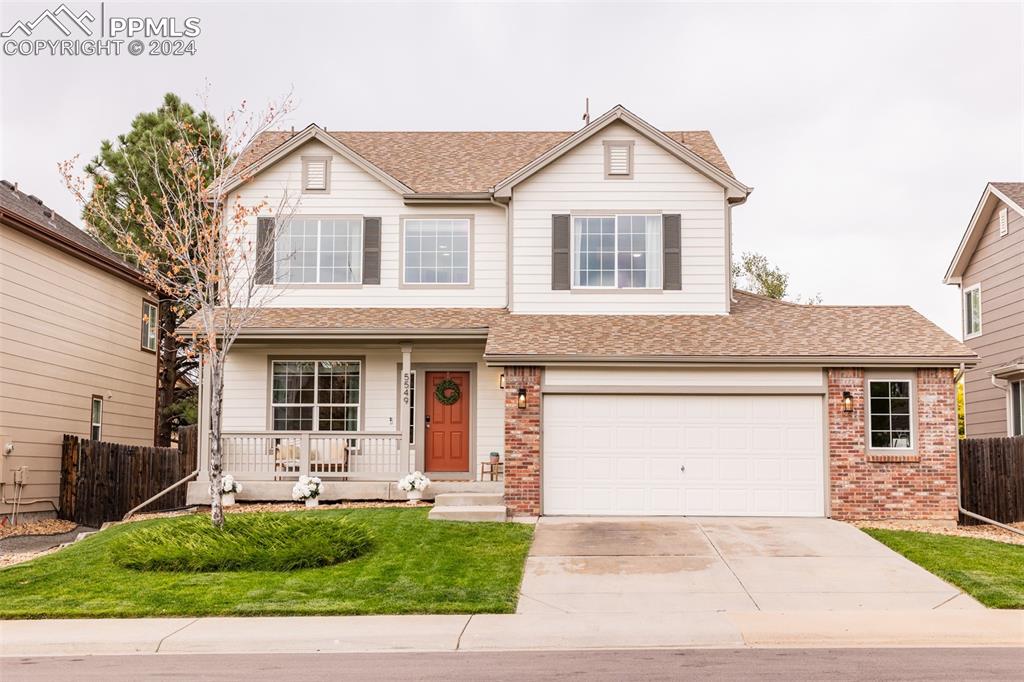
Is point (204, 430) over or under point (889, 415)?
under

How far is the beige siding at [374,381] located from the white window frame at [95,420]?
537 cm

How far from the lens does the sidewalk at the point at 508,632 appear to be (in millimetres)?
9695

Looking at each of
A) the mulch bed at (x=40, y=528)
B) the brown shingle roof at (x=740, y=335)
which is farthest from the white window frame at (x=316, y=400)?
the mulch bed at (x=40, y=528)

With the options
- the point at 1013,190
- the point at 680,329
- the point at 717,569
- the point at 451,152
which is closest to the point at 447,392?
the point at 680,329

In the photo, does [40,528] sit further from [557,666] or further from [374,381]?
[557,666]

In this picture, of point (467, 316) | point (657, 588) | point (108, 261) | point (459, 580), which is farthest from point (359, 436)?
point (108, 261)

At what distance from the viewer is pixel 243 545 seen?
43.9ft

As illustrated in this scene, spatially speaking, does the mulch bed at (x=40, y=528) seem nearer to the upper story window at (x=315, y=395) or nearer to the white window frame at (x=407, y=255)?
the upper story window at (x=315, y=395)

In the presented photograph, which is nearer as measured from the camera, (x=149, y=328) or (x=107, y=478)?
(x=107, y=478)

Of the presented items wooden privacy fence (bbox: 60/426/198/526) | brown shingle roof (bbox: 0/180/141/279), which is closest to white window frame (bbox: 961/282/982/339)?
wooden privacy fence (bbox: 60/426/198/526)

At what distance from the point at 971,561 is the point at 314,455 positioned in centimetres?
1124

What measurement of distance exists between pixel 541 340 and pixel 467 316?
91.0 inches

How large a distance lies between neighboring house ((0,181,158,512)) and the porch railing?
4.02 metres

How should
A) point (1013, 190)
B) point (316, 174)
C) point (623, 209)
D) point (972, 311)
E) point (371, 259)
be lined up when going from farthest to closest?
point (972, 311) → point (1013, 190) → point (316, 174) → point (371, 259) → point (623, 209)
